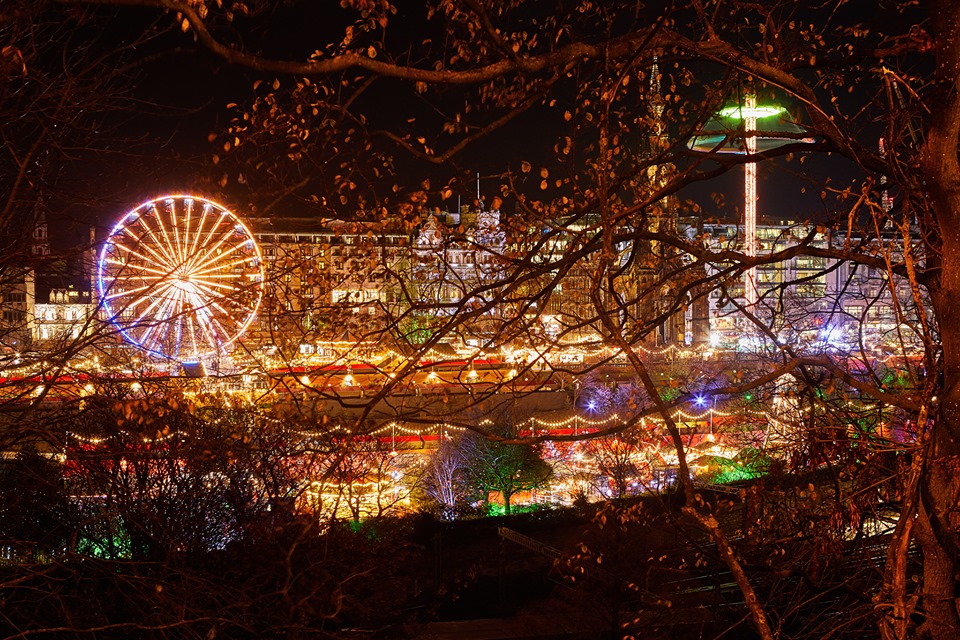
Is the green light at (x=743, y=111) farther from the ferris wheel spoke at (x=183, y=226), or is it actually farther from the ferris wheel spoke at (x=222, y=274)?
the ferris wheel spoke at (x=222, y=274)

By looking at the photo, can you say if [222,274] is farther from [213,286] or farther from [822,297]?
[822,297]

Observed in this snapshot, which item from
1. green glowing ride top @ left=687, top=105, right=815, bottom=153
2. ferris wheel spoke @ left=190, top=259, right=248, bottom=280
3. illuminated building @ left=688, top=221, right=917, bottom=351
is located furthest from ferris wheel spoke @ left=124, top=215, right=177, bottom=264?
illuminated building @ left=688, top=221, right=917, bottom=351

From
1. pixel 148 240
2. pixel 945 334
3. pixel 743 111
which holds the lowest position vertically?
pixel 945 334

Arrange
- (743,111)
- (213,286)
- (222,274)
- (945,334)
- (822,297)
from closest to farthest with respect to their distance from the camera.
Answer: (945,334)
(822,297)
(743,111)
(213,286)
(222,274)

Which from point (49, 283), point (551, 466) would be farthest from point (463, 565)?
point (49, 283)

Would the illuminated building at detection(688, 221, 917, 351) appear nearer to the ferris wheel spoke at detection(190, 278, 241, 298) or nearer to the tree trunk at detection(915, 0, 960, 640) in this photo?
the tree trunk at detection(915, 0, 960, 640)

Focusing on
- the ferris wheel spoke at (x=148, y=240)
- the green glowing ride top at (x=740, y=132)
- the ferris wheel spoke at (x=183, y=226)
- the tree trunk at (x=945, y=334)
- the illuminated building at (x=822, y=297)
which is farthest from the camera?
the ferris wheel spoke at (x=183, y=226)

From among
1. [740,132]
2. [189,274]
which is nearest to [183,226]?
[189,274]

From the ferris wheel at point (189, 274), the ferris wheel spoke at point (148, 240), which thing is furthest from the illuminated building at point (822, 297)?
the ferris wheel at point (189, 274)

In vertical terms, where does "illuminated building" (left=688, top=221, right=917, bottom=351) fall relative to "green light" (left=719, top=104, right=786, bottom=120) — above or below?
below

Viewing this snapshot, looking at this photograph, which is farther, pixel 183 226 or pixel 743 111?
pixel 183 226

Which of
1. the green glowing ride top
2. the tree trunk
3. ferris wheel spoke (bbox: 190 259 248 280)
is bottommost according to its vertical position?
the tree trunk
